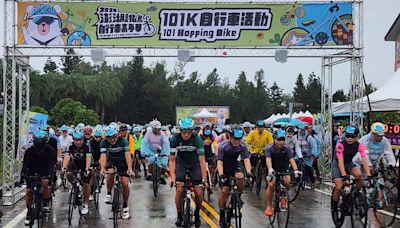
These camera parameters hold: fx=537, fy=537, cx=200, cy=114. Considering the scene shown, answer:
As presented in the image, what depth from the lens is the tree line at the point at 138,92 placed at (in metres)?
63.2

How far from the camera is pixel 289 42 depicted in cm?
1616

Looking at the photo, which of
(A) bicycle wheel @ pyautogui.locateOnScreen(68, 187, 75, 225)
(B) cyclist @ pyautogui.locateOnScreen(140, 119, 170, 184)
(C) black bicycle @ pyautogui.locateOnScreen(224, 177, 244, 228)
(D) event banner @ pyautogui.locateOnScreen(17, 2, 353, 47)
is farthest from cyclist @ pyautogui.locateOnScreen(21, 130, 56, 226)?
(D) event banner @ pyautogui.locateOnScreen(17, 2, 353, 47)

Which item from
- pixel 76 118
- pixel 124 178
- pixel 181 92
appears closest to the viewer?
pixel 124 178

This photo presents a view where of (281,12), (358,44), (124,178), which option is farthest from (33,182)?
(358,44)

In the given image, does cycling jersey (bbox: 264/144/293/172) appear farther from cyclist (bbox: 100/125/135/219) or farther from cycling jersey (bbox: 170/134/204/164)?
cyclist (bbox: 100/125/135/219)

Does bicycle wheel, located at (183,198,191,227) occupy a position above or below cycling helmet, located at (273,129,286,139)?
below

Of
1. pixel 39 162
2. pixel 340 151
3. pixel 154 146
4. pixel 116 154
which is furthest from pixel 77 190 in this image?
pixel 340 151

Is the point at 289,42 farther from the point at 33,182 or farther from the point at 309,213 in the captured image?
the point at 33,182

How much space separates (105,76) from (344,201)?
68.8m

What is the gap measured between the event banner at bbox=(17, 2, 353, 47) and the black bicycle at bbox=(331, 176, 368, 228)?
7069 mm

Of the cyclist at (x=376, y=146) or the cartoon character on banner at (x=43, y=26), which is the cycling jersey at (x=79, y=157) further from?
the cyclist at (x=376, y=146)

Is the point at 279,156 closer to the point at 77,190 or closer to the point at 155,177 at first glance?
the point at 77,190

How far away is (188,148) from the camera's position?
9.52 meters

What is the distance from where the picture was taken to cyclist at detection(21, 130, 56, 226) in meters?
10.2
